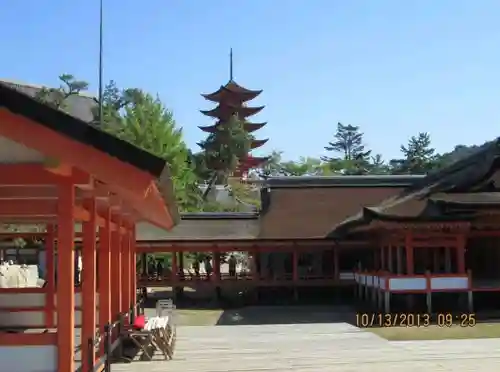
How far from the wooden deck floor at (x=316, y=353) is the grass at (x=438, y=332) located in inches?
21.7

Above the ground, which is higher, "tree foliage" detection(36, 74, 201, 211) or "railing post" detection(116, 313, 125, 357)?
"tree foliage" detection(36, 74, 201, 211)

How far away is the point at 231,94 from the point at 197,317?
4454 centimetres

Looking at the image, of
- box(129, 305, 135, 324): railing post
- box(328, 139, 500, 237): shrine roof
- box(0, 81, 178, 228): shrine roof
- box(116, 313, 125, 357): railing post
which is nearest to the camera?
box(0, 81, 178, 228): shrine roof

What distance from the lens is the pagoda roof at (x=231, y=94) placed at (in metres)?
61.9

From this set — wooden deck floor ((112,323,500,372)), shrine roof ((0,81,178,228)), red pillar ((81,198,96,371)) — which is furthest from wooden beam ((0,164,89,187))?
wooden deck floor ((112,323,500,372))

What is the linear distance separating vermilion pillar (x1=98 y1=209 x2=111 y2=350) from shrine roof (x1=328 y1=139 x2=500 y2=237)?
33.4 ft

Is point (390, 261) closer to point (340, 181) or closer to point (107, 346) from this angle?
point (340, 181)

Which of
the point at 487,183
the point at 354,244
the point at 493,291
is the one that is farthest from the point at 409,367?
the point at 354,244

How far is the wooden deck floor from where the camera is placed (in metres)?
10.3

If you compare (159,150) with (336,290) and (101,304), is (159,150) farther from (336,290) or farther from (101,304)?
(101,304)

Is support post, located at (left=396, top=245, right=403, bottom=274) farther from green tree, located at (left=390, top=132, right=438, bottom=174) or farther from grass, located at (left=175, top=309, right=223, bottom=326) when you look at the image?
green tree, located at (left=390, top=132, right=438, bottom=174)

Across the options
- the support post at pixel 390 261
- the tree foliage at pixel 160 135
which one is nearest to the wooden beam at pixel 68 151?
the support post at pixel 390 261

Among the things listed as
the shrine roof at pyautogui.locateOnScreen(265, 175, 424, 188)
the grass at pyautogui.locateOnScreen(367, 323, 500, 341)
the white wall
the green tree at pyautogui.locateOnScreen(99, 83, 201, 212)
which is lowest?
the grass at pyautogui.locateOnScreen(367, 323, 500, 341)

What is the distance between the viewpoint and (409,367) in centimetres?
1024
